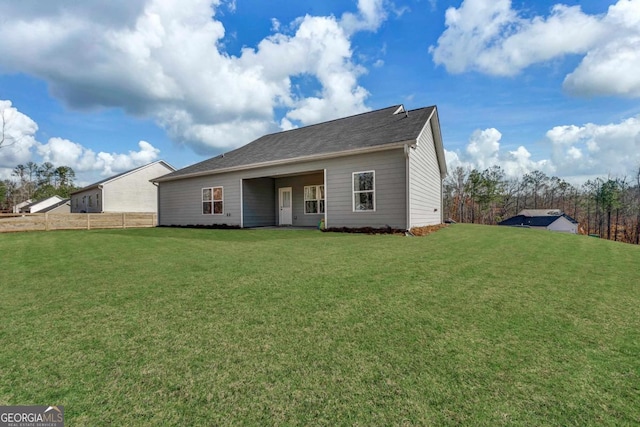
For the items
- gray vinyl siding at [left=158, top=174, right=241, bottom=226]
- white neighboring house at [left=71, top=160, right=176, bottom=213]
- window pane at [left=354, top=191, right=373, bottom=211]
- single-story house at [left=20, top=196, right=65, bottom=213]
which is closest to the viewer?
window pane at [left=354, top=191, right=373, bottom=211]

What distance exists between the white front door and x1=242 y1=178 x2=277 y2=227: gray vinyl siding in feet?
1.41

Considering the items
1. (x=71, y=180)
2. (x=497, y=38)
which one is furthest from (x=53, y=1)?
(x=71, y=180)

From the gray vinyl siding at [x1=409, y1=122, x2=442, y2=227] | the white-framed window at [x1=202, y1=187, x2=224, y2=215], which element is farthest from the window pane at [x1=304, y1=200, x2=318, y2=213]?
the gray vinyl siding at [x1=409, y1=122, x2=442, y2=227]

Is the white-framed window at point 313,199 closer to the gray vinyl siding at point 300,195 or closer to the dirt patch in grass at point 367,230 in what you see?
the gray vinyl siding at point 300,195

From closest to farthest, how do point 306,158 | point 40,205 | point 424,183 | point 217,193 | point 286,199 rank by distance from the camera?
point 306,158 → point 424,183 → point 217,193 → point 286,199 → point 40,205

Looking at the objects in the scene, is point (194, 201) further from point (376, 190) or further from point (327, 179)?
point (376, 190)

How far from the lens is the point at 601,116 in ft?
66.2

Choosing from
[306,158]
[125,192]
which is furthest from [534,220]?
[125,192]

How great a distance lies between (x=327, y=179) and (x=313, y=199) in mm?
2686

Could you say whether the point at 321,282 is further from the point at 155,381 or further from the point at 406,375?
the point at 155,381

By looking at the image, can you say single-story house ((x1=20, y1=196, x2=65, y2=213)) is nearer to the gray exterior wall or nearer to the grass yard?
the gray exterior wall

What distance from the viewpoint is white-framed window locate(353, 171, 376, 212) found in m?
10.5

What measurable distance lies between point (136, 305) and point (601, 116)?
29311 millimetres

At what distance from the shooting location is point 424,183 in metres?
12.3
